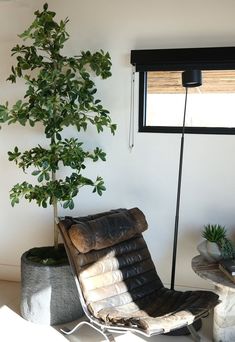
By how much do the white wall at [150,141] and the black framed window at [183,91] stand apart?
0.22ft

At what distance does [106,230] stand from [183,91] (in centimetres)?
121

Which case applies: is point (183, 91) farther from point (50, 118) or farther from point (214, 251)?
point (214, 251)

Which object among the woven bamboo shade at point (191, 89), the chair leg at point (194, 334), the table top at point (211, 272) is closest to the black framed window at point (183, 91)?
the woven bamboo shade at point (191, 89)

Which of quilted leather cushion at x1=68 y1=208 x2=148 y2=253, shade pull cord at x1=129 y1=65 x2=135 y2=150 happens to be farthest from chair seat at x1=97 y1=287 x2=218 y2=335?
shade pull cord at x1=129 y1=65 x2=135 y2=150

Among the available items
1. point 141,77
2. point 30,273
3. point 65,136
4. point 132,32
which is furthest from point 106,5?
point 30,273

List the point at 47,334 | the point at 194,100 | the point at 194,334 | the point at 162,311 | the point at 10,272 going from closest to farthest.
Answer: the point at 162,311, the point at 194,334, the point at 47,334, the point at 194,100, the point at 10,272

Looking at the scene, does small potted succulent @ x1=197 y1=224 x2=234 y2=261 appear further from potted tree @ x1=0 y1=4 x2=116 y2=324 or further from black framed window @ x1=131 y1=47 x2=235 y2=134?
potted tree @ x1=0 y1=4 x2=116 y2=324

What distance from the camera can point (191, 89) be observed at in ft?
9.83

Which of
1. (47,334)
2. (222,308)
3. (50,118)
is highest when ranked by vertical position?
(50,118)

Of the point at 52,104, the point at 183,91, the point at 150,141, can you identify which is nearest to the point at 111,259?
the point at 150,141

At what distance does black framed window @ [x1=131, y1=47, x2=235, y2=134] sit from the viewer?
9.25 feet

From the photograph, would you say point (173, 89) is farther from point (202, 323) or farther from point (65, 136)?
point (202, 323)

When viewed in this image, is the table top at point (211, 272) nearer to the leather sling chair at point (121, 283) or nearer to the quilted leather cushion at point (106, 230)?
the leather sling chair at point (121, 283)

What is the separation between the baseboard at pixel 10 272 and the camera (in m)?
3.43
